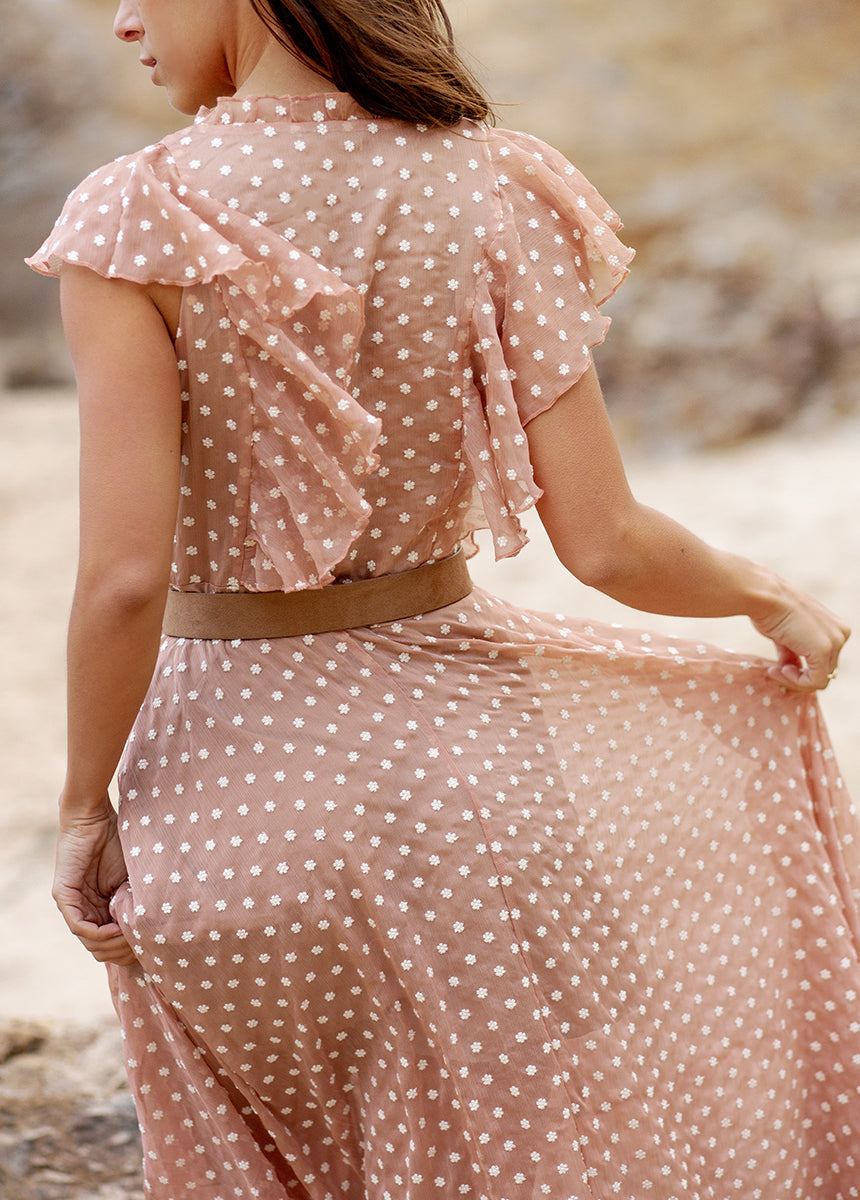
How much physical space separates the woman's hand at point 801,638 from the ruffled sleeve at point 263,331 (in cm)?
47

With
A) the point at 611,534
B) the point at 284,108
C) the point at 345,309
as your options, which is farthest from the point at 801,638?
the point at 284,108

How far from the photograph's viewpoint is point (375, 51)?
994mm

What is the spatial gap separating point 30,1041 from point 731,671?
3.98 feet

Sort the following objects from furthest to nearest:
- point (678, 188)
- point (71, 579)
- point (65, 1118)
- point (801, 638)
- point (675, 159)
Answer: point (675, 159), point (678, 188), point (71, 579), point (65, 1118), point (801, 638)

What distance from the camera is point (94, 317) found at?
96cm

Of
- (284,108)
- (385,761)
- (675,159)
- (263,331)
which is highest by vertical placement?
(675,159)

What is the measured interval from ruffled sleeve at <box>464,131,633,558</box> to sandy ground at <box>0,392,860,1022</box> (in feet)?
6.49

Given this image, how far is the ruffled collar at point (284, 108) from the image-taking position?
1.00 metres

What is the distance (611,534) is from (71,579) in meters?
4.60

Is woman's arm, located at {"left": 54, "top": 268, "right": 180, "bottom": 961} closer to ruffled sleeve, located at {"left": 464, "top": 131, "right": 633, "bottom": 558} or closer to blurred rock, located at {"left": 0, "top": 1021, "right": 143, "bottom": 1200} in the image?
ruffled sleeve, located at {"left": 464, "top": 131, "right": 633, "bottom": 558}

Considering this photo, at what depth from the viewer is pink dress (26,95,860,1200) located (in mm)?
998

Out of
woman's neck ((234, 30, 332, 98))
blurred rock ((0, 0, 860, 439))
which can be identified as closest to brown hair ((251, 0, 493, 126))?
woman's neck ((234, 30, 332, 98))

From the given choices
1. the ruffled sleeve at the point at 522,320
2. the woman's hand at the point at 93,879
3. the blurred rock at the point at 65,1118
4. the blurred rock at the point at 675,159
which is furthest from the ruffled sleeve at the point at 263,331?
the blurred rock at the point at 675,159

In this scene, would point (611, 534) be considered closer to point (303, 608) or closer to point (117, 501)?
point (303, 608)
